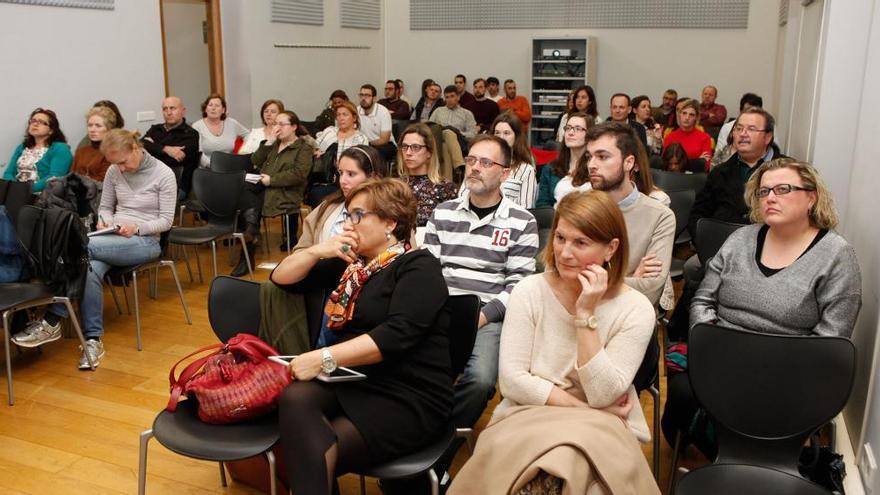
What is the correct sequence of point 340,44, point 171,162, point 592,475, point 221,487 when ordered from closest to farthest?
point 592,475
point 221,487
point 171,162
point 340,44

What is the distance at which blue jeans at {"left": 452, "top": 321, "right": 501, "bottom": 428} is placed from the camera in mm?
2955

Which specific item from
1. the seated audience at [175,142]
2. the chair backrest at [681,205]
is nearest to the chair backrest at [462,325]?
the chair backrest at [681,205]

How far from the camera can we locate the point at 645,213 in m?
3.46

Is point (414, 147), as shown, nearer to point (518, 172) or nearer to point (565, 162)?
point (518, 172)

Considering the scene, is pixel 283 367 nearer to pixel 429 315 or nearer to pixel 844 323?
pixel 429 315

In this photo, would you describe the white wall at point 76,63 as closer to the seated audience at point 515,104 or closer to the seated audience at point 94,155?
the seated audience at point 94,155

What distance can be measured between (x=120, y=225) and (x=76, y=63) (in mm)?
3292

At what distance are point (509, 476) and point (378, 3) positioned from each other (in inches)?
469

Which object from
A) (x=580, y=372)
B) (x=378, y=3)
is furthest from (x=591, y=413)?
(x=378, y=3)

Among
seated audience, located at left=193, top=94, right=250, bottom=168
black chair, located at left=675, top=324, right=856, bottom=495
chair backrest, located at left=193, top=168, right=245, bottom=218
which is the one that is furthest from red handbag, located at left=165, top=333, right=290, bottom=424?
seated audience, located at left=193, top=94, right=250, bottom=168

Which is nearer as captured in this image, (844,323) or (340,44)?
(844,323)

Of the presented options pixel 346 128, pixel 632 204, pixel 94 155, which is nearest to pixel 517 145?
pixel 632 204

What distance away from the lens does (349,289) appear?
105 inches

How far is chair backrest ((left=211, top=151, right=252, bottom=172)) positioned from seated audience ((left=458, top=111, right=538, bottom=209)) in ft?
8.83
